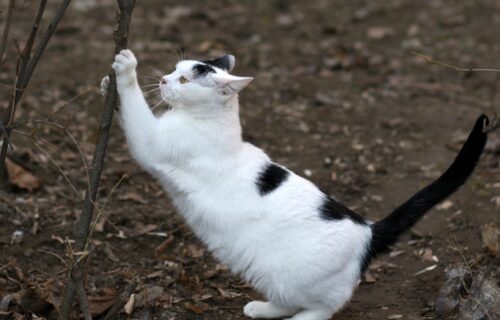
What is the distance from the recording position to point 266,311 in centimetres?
361

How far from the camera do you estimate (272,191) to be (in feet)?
11.1

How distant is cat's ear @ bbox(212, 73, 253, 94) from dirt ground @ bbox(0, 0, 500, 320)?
699mm

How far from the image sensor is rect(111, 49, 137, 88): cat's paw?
3.03 metres

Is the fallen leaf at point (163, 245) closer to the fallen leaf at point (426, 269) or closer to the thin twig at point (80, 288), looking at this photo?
the thin twig at point (80, 288)

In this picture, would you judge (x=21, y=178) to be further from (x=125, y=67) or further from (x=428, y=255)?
(x=428, y=255)

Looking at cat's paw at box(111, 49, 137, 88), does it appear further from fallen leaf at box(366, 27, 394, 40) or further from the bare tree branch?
fallen leaf at box(366, 27, 394, 40)

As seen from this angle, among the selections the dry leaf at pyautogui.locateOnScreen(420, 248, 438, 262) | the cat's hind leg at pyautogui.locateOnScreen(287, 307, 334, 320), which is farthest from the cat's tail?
the dry leaf at pyautogui.locateOnScreen(420, 248, 438, 262)

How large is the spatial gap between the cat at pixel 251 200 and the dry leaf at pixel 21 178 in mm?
1543

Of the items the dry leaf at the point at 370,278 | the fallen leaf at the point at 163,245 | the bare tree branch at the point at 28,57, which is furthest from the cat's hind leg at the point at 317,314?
the bare tree branch at the point at 28,57

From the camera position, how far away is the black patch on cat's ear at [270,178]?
3.37 metres

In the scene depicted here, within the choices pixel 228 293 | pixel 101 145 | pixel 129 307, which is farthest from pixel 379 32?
pixel 101 145

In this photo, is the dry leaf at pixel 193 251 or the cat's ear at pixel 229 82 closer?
the cat's ear at pixel 229 82

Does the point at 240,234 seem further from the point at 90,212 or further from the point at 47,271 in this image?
the point at 47,271

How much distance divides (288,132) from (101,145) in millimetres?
3084
